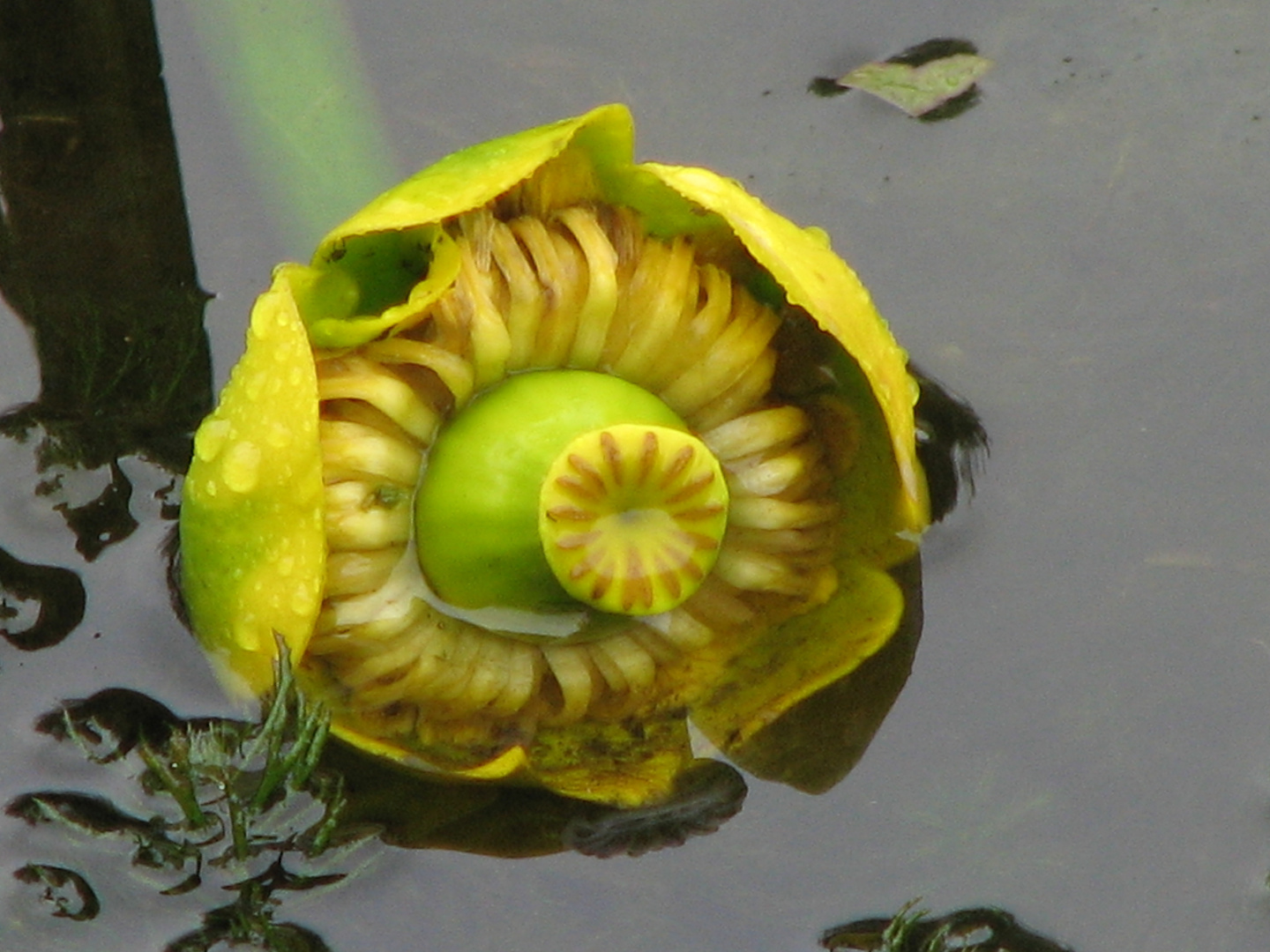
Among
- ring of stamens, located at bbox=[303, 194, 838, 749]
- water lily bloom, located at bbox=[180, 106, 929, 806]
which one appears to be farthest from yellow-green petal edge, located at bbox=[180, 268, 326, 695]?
ring of stamens, located at bbox=[303, 194, 838, 749]

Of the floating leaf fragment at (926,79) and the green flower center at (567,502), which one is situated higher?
the floating leaf fragment at (926,79)

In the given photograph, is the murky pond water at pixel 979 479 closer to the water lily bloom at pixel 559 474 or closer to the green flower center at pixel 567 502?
the water lily bloom at pixel 559 474

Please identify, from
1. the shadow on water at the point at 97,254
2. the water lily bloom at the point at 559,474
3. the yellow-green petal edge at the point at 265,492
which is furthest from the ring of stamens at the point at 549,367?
the shadow on water at the point at 97,254

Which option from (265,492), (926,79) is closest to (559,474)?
(265,492)

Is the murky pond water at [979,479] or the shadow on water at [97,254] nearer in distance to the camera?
the murky pond water at [979,479]

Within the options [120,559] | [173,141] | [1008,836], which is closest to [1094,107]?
[1008,836]

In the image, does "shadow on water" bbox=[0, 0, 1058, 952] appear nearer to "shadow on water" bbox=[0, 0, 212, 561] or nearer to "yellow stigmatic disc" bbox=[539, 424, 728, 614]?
"shadow on water" bbox=[0, 0, 212, 561]

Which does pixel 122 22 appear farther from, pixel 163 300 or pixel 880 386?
pixel 880 386

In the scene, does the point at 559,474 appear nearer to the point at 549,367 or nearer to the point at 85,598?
the point at 549,367

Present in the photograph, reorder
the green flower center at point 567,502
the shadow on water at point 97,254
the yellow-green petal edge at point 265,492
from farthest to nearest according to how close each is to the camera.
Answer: the shadow on water at point 97,254 < the green flower center at point 567,502 < the yellow-green petal edge at point 265,492
